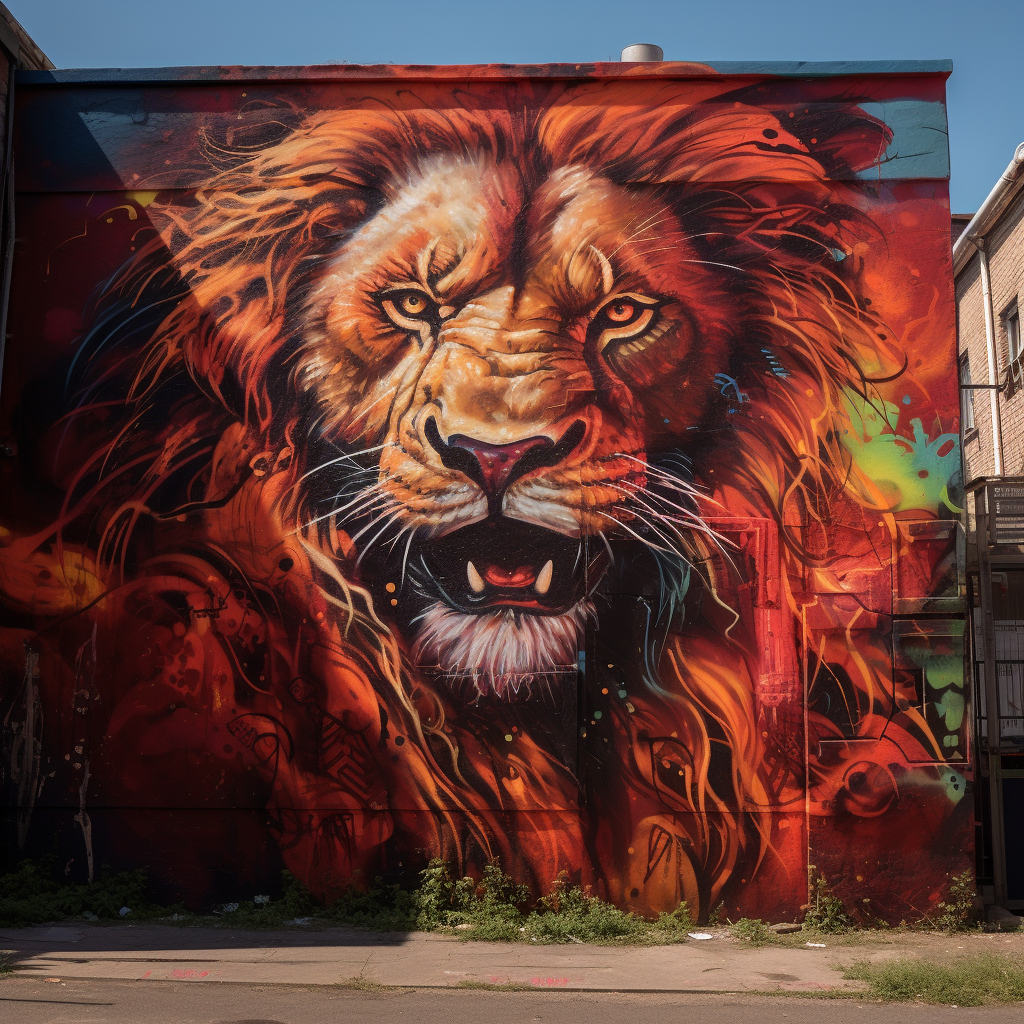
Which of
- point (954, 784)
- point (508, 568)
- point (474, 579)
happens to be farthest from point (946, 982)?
point (474, 579)

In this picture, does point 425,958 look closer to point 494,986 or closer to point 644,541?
point 494,986

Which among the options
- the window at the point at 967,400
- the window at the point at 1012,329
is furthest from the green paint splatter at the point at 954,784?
the window at the point at 967,400

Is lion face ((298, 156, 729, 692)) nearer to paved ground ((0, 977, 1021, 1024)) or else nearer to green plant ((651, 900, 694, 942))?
green plant ((651, 900, 694, 942))

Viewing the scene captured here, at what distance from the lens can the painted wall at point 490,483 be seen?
7.31 m

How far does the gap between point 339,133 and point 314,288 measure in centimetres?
130

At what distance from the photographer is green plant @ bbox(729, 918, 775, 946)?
6852 mm

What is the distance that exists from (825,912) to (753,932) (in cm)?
58

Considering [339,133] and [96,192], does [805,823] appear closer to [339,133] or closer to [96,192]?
[339,133]

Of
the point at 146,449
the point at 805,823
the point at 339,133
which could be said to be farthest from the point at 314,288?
the point at 805,823

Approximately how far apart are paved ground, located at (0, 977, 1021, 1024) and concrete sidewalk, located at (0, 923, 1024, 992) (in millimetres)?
156

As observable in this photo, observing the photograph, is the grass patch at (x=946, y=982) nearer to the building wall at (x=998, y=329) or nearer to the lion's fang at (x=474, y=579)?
the lion's fang at (x=474, y=579)

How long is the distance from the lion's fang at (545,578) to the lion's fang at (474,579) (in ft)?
1.39

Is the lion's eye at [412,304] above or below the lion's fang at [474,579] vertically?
above

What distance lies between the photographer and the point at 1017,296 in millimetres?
12164
